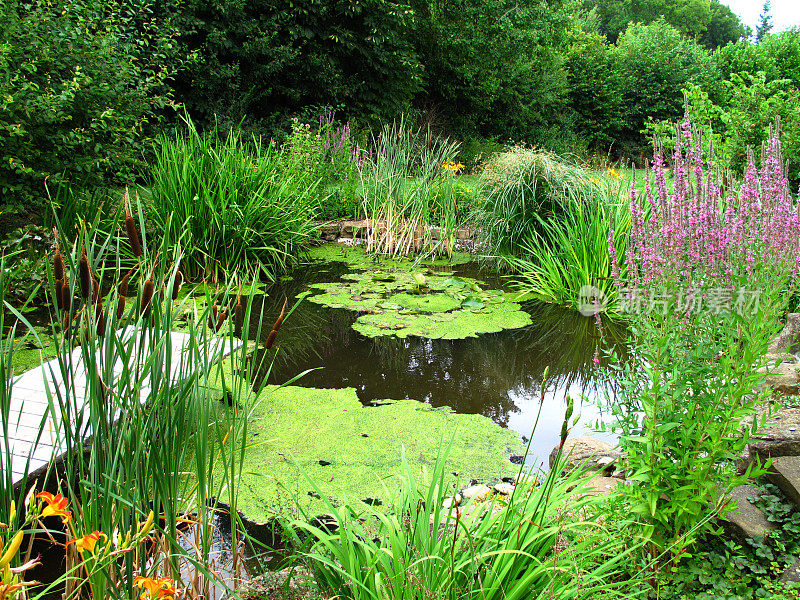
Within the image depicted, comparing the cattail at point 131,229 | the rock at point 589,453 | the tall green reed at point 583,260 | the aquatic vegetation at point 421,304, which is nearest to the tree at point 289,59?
the aquatic vegetation at point 421,304

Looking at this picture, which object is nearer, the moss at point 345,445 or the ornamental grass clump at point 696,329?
the ornamental grass clump at point 696,329

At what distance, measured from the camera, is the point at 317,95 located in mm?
11711

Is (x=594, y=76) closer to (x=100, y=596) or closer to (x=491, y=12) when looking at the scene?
(x=491, y=12)

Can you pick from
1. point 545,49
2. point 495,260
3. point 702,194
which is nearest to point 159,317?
point 702,194

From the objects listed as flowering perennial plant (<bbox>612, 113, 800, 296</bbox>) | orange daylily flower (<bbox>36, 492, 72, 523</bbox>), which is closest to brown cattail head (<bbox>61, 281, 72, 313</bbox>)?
orange daylily flower (<bbox>36, 492, 72, 523</bbox>)

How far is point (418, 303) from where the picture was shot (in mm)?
4836

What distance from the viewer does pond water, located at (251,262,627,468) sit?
3143 millimetres

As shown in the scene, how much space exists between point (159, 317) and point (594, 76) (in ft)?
75.2

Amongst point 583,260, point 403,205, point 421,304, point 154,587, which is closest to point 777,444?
point 154,587

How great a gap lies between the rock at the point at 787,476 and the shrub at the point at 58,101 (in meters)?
4.20

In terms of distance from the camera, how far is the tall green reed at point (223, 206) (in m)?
4.92

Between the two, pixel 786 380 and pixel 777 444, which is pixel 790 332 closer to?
pixel 786 380

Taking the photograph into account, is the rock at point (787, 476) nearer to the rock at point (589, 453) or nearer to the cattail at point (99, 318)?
the rock at point (589, 453)

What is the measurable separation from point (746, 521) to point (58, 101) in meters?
4.57
